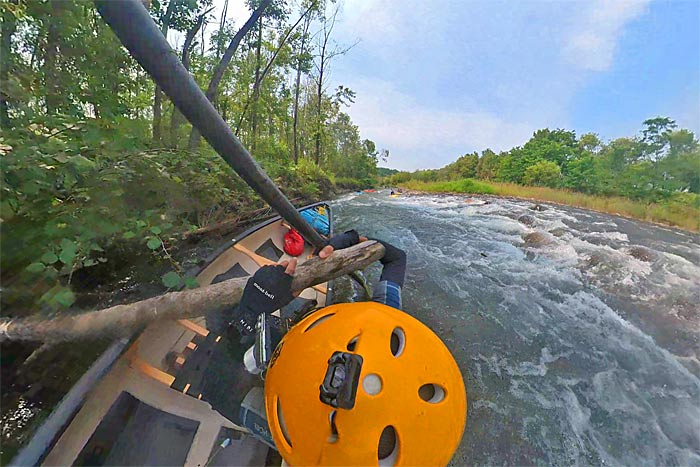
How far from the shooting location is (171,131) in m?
4.46

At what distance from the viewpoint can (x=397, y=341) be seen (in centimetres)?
113

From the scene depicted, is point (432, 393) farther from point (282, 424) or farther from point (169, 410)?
point (169, 410)

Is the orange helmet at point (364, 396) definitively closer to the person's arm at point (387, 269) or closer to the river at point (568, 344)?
the person's arm at point (387, 269)

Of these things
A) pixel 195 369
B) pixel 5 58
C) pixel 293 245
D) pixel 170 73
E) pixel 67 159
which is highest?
pixel 5 58

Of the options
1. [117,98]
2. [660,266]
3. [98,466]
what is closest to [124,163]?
[117,98]

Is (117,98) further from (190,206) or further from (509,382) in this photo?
(509,382)

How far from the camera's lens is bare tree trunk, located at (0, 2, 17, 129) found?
1.60 m

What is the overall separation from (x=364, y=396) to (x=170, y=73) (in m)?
1.25

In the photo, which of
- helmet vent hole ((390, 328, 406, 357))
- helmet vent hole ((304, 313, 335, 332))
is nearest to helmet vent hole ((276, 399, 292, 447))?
helmet vent hole ((304, 313, 335, 332))

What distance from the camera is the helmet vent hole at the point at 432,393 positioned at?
1.02 meters

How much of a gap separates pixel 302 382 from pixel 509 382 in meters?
3.01

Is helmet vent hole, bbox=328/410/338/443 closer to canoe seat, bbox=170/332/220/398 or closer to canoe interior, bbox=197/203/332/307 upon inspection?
canoe seat, bbox=170/332/220/398

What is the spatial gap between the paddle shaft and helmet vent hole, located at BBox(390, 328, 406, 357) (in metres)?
0.98

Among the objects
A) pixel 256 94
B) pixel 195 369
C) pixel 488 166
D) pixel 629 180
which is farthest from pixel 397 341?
pixel 488 166
